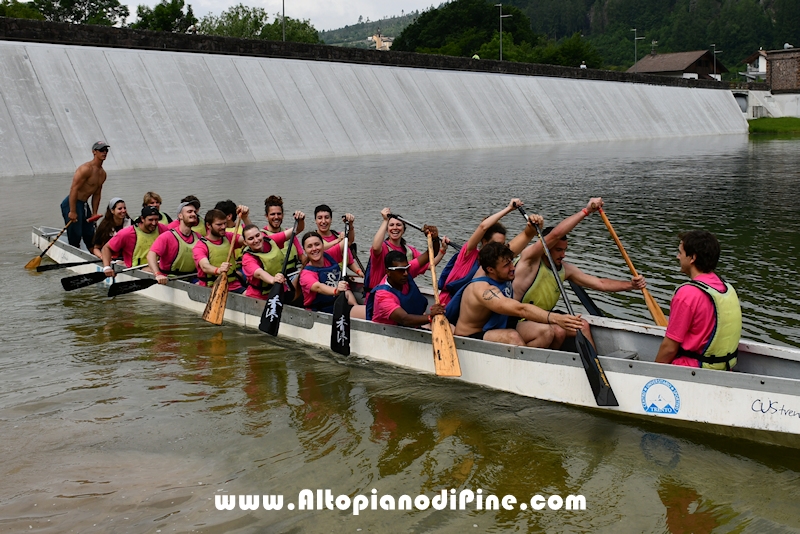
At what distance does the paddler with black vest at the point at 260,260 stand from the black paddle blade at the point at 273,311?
38 cm

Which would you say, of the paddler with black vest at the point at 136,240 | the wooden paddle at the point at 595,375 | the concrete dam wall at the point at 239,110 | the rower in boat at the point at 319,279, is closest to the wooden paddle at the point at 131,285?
the paddler with black vest at the point at 136,240

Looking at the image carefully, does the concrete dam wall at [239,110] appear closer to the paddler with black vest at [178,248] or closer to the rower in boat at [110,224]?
the rower in boat at [110,224]

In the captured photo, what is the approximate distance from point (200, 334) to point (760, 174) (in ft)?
81.6

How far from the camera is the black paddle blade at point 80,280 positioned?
12.3 m

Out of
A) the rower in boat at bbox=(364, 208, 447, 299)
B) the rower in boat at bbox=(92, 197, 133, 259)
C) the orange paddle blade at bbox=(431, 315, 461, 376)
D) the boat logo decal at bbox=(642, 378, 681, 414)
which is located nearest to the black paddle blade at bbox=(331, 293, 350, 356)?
the rower in boat at bbox=(364, 208, 447, 299)

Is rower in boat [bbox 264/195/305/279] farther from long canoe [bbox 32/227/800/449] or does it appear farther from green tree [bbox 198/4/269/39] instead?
green tree [bbox 198/4/269/39]

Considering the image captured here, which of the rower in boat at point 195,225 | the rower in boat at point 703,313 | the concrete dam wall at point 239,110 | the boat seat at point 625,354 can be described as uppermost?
the concrete dam wall at point 239,110

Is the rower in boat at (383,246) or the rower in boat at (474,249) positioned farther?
the rower in boat at (383,246)

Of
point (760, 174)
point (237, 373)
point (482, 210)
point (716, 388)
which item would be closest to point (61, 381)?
point (237, 373)

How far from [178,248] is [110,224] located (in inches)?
94.6

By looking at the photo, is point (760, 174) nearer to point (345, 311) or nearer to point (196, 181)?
point (196, 181)

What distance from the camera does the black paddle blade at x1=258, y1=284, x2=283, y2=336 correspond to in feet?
32.4

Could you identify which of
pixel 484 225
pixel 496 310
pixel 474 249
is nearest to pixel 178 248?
pixel 474 249

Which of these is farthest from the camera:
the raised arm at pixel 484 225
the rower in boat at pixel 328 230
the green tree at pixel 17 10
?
the green tree at pixel 17 10
